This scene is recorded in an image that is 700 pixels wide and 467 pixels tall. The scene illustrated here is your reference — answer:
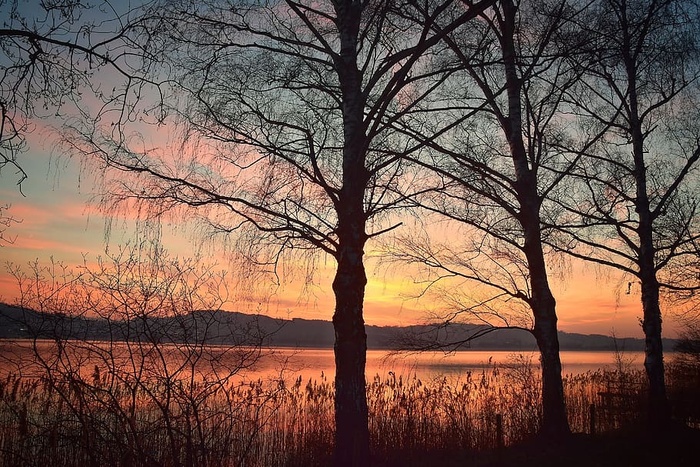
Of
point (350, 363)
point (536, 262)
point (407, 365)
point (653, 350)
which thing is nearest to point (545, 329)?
point (536, 262)

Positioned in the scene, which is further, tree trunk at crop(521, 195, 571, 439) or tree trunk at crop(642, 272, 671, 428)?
tree trunk at crop(642, 272, 671, 428)

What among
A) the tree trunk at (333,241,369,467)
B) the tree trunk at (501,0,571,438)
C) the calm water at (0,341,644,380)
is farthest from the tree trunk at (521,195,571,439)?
the tree trunk at (333,241,369,467)

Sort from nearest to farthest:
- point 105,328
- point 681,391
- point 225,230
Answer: point 105,328
point 225,230
point 681,391

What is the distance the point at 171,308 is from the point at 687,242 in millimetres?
11912

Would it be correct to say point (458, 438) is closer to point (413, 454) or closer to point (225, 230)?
point (413, 454)

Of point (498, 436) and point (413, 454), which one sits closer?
point (413, 454)

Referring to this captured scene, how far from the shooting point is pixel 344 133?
25.3 feet

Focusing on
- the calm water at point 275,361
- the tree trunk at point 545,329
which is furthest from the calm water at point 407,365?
the tree trunk at point 545,329

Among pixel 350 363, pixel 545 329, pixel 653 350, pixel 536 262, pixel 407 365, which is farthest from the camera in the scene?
pixel 407 365

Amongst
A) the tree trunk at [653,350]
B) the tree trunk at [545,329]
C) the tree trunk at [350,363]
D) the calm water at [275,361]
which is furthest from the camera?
the tree trunk at [653,350]

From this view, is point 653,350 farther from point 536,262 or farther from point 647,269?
point 536,262

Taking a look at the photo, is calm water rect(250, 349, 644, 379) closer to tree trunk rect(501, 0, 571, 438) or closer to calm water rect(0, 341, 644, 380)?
calm water rect(0, 341, 644, 380)

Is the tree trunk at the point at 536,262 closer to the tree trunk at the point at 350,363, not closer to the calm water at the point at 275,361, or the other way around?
the calm water at the point at 275,361

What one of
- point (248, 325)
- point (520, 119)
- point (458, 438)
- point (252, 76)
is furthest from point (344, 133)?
point (458, 438)
